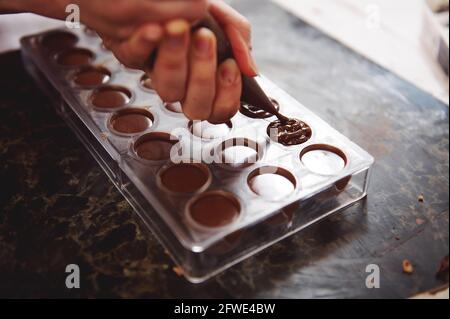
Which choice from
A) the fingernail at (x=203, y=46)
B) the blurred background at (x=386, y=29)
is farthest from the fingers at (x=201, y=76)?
the blurred background at (x=386, y=29)

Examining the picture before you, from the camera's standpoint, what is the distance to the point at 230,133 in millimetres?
1555

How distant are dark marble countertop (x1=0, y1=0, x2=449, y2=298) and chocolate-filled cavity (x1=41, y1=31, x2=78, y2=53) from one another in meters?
0.15

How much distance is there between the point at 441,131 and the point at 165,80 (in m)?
0.96

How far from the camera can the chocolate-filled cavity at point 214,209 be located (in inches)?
50.8

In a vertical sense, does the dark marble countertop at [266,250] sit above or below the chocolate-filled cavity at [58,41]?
below

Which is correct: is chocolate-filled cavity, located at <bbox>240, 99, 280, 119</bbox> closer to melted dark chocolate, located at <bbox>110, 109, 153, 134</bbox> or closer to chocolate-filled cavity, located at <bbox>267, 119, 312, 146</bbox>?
chocolate-filled cavity, located at <bbox>267, 119, 312, 146</bbox>

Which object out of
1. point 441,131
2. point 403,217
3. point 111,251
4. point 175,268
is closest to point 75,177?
point 111,251

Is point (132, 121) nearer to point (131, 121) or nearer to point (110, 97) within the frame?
point (131, 121)

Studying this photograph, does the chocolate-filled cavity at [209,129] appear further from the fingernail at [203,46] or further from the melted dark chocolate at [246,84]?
the fingernail at [203,46]

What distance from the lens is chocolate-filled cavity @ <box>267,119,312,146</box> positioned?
1.52 m

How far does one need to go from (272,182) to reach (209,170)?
0.17m

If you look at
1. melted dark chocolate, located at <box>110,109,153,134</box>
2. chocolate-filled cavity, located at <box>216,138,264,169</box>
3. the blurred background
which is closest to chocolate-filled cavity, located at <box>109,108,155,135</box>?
Answer: melted dark chocolate, located at <box>110,109,153,134</box>

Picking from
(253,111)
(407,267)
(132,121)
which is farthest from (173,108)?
(407,267)

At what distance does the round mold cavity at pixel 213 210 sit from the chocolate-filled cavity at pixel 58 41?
903 mm
